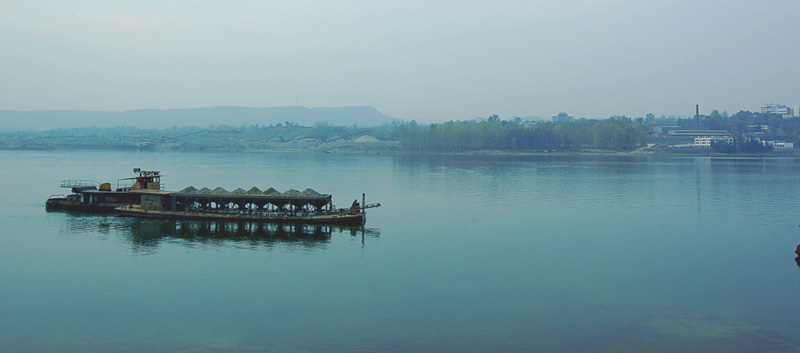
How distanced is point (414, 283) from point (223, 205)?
2203 cm

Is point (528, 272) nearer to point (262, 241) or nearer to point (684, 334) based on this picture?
point (684, 334)

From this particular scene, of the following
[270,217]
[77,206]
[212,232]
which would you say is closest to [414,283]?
[270,217]

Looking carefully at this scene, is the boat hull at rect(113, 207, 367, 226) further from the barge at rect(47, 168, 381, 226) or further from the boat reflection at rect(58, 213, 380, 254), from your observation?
the boat reflection at rect(58, 213, 380, 254)

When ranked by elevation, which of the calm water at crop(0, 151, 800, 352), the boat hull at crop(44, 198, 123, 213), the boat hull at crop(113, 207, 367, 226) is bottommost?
the calm water at crop(0, 151, 800, 352)

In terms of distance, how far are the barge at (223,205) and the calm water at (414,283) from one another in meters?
1.21

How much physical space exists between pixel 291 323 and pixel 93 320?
732 cm

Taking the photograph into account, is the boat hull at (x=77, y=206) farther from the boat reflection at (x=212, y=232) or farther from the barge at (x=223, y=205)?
the boat reflection at (x=212, y=232)

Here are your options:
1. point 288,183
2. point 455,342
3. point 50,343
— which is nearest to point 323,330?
point 455,342

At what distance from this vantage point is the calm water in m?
21.1

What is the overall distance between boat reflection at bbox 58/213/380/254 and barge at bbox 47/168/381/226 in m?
0.51

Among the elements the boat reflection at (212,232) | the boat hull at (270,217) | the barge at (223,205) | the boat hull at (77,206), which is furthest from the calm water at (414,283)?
the boat hull at (77,206)

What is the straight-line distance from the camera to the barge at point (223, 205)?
139ft

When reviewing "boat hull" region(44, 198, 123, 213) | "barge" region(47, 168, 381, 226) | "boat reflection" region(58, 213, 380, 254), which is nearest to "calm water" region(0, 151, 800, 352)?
"boat reflection" region(58, 213, 380, 254)

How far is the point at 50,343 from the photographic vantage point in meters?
20.4
